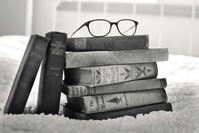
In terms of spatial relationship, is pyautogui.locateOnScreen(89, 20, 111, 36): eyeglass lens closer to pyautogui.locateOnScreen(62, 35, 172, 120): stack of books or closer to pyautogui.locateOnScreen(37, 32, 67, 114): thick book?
pyautogui.locateOnScreen(62, 35, 172, 120): stack of books

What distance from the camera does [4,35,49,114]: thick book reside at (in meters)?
0.59

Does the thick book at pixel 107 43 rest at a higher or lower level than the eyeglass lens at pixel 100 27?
lower

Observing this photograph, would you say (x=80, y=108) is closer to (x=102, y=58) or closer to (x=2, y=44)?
(x=102, y=58)

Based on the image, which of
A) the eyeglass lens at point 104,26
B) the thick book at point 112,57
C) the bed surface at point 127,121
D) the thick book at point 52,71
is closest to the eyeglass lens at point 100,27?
the eyeglass lens at point 104,26

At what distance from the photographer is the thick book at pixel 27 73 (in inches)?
23.2

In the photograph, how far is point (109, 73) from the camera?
2.12ft

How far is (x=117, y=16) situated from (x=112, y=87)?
126 cm

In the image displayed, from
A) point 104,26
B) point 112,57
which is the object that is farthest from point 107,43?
point 104,26

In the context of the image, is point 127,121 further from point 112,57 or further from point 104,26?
point 104,26

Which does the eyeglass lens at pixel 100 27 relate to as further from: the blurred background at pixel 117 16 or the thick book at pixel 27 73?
the thick book at pixel 27 73

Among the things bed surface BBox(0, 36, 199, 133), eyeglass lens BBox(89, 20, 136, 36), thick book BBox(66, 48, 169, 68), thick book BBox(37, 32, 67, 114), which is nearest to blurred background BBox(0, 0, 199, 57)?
eyeglass lens BBox(89, 20, 136, 36)

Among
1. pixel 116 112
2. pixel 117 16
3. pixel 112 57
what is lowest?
pixel 116 112

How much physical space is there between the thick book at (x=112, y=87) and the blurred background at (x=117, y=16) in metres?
1.16

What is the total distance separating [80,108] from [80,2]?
1338 millimetres
